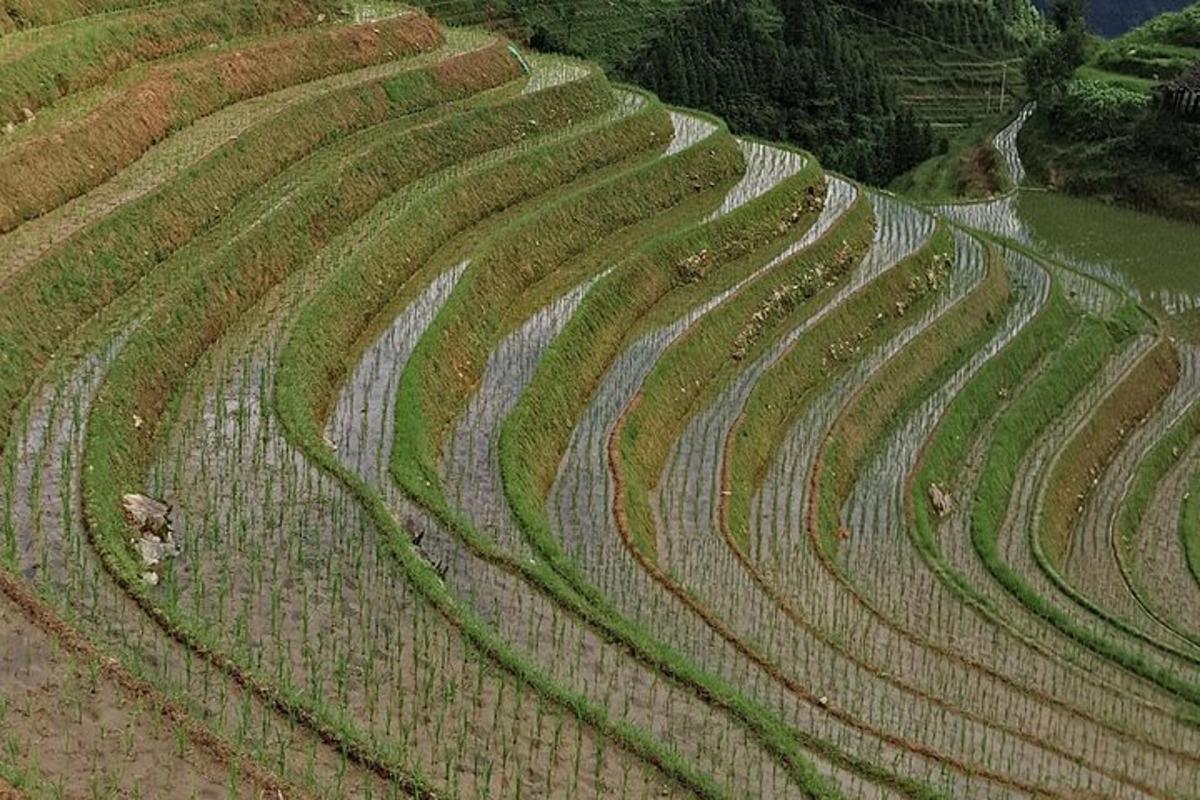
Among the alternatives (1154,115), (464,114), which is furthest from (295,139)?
(1154,115)

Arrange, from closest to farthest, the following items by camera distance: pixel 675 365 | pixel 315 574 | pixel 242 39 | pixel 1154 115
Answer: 1. pixel 315 574
2. pixel 675 365
3. pixel 242 39
4. pixel 1154 115

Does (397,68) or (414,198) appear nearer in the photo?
(414,198)

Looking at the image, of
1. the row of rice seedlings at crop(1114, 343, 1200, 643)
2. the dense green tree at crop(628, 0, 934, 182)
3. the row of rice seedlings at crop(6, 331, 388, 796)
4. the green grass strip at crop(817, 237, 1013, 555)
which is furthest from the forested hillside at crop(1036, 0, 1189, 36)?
the row of rice seedlings at crop(6, 331, 388, 796)

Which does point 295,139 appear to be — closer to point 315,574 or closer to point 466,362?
point 466,362

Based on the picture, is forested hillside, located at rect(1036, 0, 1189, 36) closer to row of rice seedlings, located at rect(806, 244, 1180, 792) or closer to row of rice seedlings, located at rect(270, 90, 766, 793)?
row of rice seedlings, located at rect(806, 244, 1180, 792)

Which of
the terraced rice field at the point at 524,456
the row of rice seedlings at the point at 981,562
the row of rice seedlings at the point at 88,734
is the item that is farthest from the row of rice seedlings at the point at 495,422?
the row of rice seedlings at the point at 981,562

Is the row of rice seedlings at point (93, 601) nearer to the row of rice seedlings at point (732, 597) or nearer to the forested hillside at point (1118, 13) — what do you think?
the row of rice seedlings at point (732, 597)

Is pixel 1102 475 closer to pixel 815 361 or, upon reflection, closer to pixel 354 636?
pixel 815 361

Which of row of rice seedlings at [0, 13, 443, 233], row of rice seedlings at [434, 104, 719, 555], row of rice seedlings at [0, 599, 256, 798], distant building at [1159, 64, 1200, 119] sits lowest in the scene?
row of rice seedlings at [434, 104, 719, 555]
